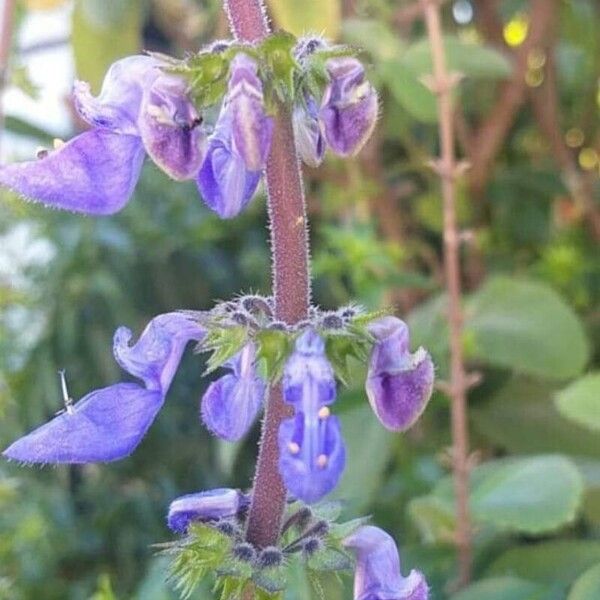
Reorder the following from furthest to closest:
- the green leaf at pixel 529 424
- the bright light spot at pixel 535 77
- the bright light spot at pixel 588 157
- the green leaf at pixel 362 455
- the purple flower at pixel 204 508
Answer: the bright light spot at pixel 588 157 → the bright light spot at pixel 535 77 → the green leaf at pixel 529 424 → the green leaf at pixel 362 455 → the purple flower at pixel 204 508

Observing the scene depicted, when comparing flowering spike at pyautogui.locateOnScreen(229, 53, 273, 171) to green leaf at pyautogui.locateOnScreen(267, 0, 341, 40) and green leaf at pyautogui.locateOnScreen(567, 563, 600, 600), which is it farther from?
green leaf at pyautogui.locateOnScreen(267, 0, 341, 40)

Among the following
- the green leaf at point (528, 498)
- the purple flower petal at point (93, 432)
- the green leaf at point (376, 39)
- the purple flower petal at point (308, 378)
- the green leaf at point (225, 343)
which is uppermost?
the green leaf at point (376, 39)

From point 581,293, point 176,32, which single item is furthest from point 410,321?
point 176,32

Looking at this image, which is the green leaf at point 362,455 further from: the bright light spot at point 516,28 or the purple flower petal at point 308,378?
the bright light spot at point 516,28

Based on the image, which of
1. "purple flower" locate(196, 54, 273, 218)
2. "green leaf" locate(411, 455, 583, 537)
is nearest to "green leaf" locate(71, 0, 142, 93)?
"green leaf" locate(411, 455, 583, 537)

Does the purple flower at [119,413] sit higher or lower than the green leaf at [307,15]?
lower

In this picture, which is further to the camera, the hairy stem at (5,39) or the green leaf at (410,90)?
the green leaf at (410,90)

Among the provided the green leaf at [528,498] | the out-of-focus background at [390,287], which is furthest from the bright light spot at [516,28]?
the green leaf at [528,498]
